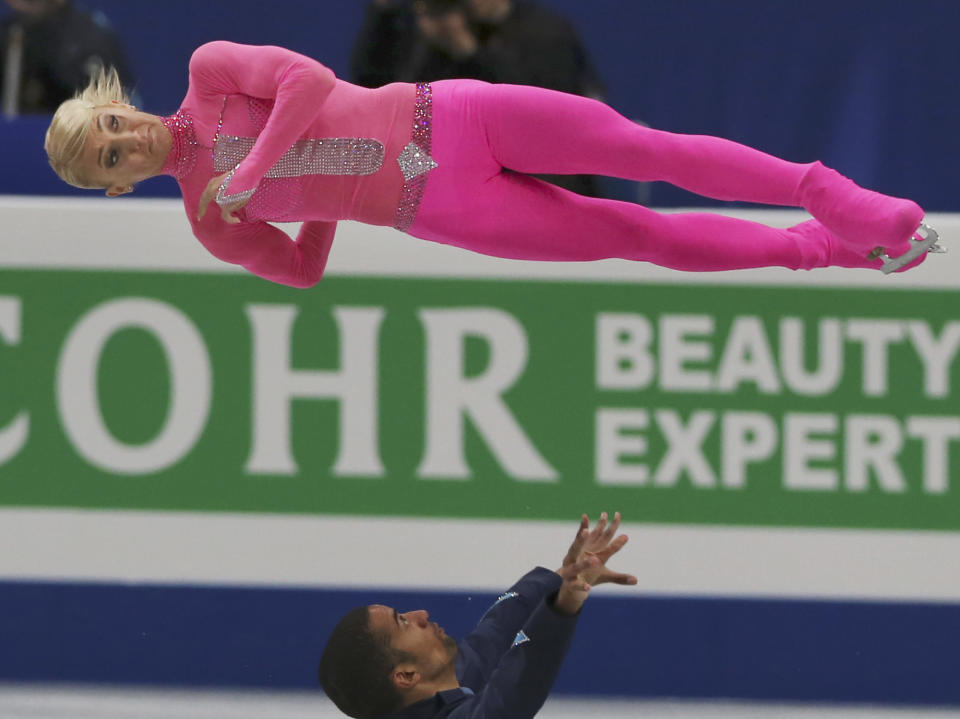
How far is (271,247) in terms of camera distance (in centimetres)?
275

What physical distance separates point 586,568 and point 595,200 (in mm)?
641

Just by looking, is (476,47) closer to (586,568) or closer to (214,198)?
(214,198)

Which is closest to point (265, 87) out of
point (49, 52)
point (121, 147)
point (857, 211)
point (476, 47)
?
point (121, 147)

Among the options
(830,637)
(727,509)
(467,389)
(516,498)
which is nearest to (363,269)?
(467,389)

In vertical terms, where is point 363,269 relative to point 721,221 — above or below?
below

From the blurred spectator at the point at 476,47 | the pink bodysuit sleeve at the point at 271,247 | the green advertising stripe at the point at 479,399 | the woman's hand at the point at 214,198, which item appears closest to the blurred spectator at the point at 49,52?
the green advertising stripe at the point at 479,399

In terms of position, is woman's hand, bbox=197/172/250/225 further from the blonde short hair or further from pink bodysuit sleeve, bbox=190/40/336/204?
the blonde short hair

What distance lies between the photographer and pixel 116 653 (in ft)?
12.9

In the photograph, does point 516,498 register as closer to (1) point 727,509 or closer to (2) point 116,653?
(1) point 727,509

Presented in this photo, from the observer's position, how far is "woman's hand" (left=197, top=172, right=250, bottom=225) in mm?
2439

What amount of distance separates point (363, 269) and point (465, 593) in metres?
0.83

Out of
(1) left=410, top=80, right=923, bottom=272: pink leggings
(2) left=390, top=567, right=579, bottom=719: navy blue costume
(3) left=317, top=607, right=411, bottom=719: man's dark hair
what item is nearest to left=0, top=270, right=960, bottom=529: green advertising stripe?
(2) left=390, top=567, right=579, bottom=719: navy blue costume

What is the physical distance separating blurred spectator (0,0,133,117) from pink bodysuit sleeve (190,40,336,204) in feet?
5.05

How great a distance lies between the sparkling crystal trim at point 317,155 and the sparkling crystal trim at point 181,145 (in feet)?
0.14
